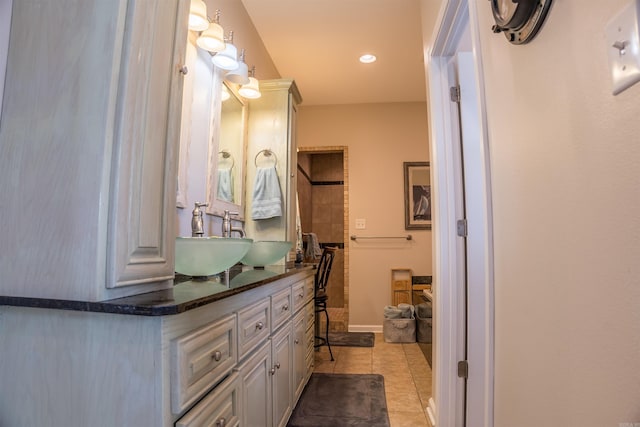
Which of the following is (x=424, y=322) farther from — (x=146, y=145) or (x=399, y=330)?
(x=146, y=145)

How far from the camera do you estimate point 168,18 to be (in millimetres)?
1059

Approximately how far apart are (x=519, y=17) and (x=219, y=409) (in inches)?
50.5

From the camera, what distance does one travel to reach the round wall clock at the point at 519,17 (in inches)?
29.4

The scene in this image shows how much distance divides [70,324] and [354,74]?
133 inches

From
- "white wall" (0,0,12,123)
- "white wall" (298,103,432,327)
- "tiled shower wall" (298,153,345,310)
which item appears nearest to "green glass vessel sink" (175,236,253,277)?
"white wall" (0,0,12,123)

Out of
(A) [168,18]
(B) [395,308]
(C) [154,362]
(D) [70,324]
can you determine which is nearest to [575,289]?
(C) [154,362]

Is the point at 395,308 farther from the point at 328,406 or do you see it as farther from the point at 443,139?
the point at 443,139

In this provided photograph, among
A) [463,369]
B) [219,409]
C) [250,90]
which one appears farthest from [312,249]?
[219,409]

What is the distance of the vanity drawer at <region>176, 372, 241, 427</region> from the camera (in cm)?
88

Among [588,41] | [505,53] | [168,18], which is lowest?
[588,41]

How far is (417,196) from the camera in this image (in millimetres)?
4133

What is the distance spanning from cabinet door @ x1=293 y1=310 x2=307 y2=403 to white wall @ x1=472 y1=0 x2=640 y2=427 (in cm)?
124

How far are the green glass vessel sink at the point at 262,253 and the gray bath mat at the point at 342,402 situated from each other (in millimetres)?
894

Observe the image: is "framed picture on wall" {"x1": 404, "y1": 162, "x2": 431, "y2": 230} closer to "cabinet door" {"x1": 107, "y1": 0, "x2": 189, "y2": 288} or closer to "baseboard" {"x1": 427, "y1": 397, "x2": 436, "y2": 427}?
"baseboard" {"x1": 427, "y1": 397, "x2": 436, "y2": 427}
